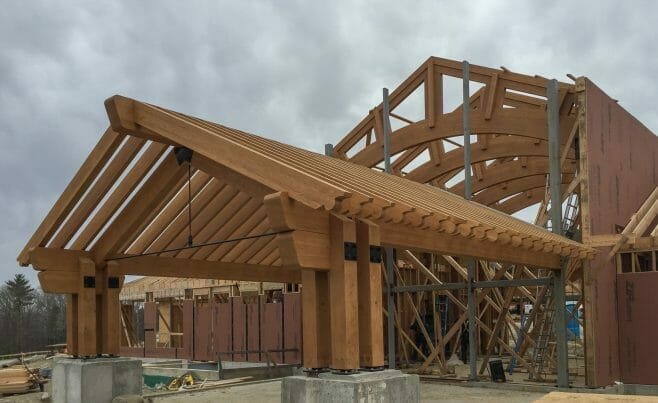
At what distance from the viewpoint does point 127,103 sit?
9289 mm

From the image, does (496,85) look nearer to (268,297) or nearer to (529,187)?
(529,187)

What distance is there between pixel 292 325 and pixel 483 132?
8.79 m

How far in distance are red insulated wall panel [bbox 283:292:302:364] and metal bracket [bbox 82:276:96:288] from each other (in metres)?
10.5

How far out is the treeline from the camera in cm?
4775

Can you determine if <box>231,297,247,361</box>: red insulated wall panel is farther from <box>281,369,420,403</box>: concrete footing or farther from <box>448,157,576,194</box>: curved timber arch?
<box>281,369,420,403</box>: concrete footing

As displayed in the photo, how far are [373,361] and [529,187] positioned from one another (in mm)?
16095

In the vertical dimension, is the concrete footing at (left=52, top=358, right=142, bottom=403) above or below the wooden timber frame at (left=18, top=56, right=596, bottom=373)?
below

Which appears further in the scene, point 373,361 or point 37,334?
point 37,334

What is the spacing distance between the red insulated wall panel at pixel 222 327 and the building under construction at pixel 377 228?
7 cm

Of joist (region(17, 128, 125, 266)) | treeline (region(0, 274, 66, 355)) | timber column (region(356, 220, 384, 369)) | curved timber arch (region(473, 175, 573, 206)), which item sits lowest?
treeline (region(0, 274, 66, 355))

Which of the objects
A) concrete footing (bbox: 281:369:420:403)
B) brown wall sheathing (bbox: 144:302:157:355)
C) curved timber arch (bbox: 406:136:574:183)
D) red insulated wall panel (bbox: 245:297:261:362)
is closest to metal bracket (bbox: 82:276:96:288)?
concrete footing (bbox: 281:369:420:403)

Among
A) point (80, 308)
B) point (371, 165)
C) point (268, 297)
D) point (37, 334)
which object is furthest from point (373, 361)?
point (37, 334)

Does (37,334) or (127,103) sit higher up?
(127,103)

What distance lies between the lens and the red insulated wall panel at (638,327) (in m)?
14.6
